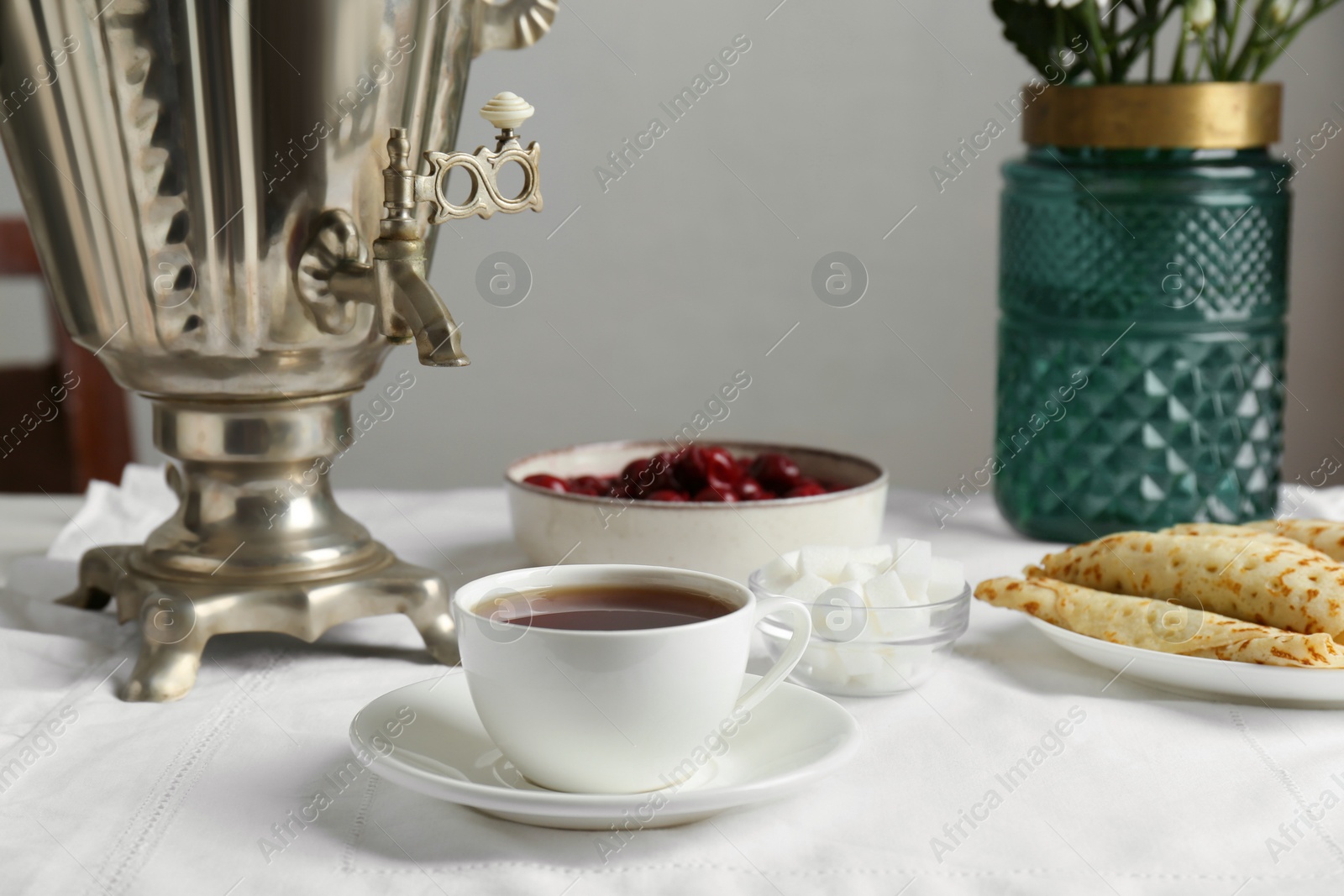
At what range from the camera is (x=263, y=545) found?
0.80 meters

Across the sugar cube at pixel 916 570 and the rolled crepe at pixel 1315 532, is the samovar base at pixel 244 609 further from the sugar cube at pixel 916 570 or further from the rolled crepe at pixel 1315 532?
the rolled crepe at pixel 1315 532

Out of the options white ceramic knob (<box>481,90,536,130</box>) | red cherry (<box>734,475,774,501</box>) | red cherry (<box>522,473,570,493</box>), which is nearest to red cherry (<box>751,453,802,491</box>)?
red cherry (<box>734,475,774,501</box>)

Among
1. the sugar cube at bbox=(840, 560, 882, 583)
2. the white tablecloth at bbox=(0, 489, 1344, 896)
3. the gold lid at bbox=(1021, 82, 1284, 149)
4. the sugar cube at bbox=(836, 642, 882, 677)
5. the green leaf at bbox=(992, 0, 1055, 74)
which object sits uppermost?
the green leaf at bbox=(992, 0, 1055, 74)

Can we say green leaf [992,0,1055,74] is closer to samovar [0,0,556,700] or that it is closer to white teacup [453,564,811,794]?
samovar [0,0,556,700]

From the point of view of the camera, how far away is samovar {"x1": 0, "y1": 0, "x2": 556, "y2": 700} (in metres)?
0.69

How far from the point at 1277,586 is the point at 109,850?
0.59 m

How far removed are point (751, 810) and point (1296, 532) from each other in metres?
0.47

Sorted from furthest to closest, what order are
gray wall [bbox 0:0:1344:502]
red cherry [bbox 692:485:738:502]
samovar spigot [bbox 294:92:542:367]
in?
1. gray wall [bbox 0:0:1344:502]
2. red cherry [bbox 692:485:738:502]
3. samovar spigot [bbox 294:92:542:367]

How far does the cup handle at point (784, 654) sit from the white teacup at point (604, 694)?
15 mm

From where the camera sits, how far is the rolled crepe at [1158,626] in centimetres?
68

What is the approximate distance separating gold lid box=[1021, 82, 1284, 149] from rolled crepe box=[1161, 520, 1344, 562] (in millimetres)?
306

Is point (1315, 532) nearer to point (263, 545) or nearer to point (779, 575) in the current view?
point (779, 575)

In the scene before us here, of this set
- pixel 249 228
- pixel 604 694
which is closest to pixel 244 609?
pixel 249 228

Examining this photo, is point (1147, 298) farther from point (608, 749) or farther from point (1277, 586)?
point (608, 749)
